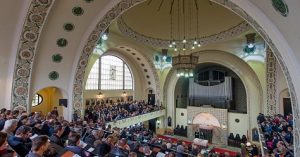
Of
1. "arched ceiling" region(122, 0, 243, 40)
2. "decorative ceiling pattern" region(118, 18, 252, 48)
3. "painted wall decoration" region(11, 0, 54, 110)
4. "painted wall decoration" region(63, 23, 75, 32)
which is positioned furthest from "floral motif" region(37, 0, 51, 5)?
"arched ceiling" region(122, 0, 243, 40)

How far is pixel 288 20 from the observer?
4184mm

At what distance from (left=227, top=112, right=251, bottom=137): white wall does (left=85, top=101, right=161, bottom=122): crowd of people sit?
20.2ft

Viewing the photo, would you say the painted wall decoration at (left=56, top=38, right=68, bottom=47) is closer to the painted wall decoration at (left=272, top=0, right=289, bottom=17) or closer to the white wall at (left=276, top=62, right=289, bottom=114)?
the painted wall decoration at (left=272, top=0, right=289, bottom=17)

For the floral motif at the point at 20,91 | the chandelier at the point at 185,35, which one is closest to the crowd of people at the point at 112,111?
the floral motif at the point at 20,91

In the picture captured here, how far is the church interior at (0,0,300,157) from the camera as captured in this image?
507cm

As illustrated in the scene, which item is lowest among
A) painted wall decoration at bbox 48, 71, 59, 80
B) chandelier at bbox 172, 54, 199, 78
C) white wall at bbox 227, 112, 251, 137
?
white wall at bbox 227, 112, 251, 137

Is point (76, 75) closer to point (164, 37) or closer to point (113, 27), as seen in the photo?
point (113, 27)

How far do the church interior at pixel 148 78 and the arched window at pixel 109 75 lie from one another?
0.29 ft

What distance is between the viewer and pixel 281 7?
4078 millimetres

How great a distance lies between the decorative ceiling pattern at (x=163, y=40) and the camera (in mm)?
12664

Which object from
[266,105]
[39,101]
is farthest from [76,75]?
[266,105]

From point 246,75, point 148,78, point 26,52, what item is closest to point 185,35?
point 246,75

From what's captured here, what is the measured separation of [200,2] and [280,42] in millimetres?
7712

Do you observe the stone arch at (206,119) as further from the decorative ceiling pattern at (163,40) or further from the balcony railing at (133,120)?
the decorative ceiling pattern at (163,40)
